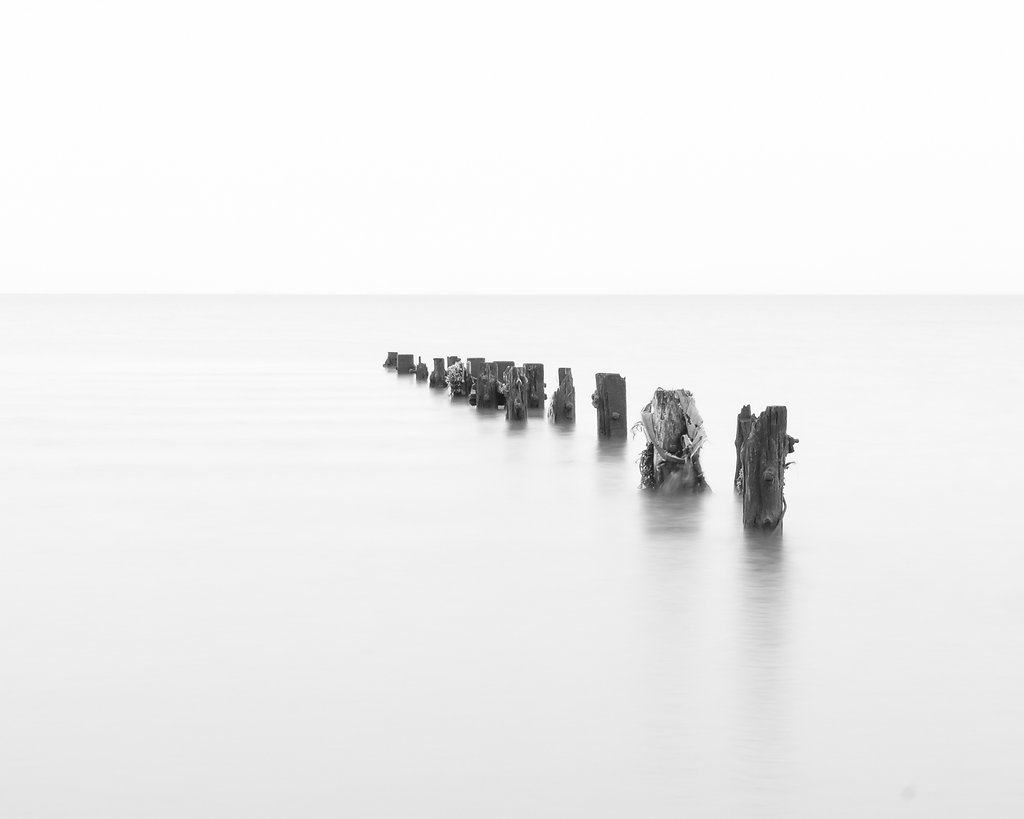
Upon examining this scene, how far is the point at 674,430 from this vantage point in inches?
584

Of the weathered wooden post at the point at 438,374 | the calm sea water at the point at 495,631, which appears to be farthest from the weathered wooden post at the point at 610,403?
the weathered wooden post at the point at 438,374

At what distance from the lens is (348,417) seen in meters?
27.1

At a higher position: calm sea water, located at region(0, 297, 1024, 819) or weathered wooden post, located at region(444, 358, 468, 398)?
weathered wooden post, located at region(444, 358, 468, 398)

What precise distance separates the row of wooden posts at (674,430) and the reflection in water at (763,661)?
58cm

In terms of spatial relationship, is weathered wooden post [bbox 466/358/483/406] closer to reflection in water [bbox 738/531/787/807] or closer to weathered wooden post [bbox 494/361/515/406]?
weathered wooden post [bbox 494/361/515/406]

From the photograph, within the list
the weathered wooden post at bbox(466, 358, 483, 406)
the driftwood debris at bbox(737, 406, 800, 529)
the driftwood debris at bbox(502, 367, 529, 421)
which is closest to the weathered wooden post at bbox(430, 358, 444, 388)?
the weathered wooden post at bbox(466, 358, 483, 406)

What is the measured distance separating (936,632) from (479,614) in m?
3.14

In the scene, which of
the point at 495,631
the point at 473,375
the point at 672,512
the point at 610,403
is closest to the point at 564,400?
the point at 610,403

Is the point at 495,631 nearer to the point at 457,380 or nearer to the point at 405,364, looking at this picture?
the point at 457,380

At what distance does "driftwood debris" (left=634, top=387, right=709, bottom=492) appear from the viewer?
1447 centimetres

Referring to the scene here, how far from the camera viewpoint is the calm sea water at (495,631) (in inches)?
263

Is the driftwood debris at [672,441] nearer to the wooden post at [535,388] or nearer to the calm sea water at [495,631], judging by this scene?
the calm sea water at [495,631]

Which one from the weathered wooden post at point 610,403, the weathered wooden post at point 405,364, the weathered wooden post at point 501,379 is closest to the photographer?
the weathered wooden post at point 610,403

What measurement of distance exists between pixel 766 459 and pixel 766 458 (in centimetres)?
3
